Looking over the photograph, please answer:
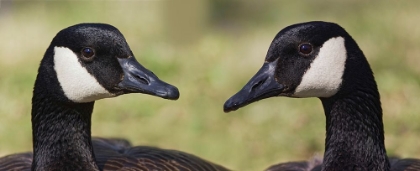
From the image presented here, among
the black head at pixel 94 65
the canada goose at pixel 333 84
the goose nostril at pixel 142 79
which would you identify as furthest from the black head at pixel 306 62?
the black head at pixel 94 65

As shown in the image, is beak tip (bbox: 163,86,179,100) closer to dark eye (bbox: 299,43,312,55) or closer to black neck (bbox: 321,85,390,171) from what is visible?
dark eye (bbox: 299,43,312,55)

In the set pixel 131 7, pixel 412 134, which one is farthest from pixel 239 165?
pixel 131 7

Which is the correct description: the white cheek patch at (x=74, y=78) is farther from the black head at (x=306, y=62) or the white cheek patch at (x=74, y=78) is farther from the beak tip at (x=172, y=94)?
the black head at (x=306, y=62)

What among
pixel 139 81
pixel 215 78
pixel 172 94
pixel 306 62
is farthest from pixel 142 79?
pixel 215 78

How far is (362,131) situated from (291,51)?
0.68 metres

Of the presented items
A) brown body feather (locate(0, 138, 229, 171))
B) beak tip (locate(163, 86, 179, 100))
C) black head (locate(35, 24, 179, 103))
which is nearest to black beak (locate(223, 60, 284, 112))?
beak tip (locate(163, 86, 179, 100))

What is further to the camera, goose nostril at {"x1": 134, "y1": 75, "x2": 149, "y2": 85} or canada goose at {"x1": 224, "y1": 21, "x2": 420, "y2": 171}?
goose nostril at {"x1": 134, "y1": 75, "x2": 149, "y2": 85}

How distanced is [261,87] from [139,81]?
746 mm

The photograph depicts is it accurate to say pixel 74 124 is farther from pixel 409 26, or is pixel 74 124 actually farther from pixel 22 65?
pixel 409 26

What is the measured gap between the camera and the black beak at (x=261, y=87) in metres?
4.55

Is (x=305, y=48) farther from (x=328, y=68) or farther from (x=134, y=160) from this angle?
(x=134, y=160)

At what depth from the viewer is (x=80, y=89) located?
4.73 metres

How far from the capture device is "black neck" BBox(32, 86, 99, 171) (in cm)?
498

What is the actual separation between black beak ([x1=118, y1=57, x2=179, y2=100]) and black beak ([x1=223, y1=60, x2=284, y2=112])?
414 millimetres
